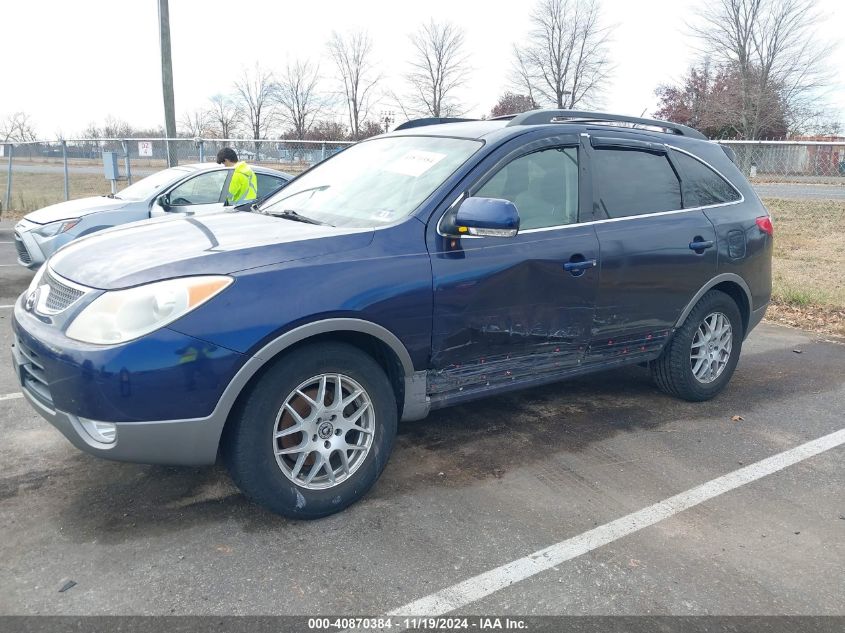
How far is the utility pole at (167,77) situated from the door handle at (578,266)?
13738 mm

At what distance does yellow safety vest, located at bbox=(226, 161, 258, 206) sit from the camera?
7.87 meters

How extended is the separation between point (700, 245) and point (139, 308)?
11.5ft

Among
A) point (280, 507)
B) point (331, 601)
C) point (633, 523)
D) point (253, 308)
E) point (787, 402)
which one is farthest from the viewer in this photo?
point (787, 402)

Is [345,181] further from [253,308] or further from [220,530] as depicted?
[220,530]

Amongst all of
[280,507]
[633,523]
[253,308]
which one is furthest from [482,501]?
[253,308]

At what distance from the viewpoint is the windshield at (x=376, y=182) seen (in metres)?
3.56

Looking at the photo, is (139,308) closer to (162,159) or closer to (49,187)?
(162,159)

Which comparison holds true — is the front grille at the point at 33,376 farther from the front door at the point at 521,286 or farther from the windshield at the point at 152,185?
the windshield at the point at 152,185

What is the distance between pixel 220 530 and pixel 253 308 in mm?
1013

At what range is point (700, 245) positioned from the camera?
178 inches

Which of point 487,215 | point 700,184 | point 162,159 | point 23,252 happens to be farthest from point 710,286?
point 162,159

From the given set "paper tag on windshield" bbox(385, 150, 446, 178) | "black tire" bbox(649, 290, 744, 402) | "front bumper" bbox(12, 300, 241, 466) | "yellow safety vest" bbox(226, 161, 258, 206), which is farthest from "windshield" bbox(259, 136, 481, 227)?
"yellow safety vest" bbox(226, 161, 258, 206)

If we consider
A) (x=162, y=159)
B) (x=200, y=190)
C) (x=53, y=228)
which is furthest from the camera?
(x=162, y=159)

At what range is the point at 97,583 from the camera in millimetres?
2602
